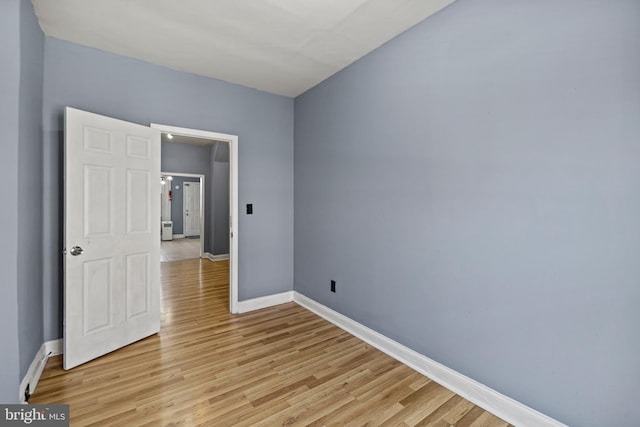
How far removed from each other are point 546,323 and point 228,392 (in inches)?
82.2

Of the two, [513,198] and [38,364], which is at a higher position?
[513,198]

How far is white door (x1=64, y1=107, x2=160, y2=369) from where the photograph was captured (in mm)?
2238

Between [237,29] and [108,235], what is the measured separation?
84.0 inches

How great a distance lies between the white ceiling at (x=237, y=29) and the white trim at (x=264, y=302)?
9.05 feet

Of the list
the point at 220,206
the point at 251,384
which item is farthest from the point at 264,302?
the point at 220,206

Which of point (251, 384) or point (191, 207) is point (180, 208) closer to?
point (191, 207)

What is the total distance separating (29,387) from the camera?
190cm

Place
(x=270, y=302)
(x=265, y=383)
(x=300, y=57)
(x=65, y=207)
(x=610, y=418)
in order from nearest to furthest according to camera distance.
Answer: (x=610, y=418) < (x=265, y=383) < (x=65, y=207) < (x=300, y=57) < (x=270, y=302)

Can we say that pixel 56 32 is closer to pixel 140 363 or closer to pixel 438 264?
pixel 140 363

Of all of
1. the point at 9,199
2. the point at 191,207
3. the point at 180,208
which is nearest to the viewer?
the point at 9,199

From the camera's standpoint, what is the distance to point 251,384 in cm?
203

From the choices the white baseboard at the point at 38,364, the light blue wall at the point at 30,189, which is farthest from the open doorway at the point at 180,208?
the light blue wall at the point at 30,189

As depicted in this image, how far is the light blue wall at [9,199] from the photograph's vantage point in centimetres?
151

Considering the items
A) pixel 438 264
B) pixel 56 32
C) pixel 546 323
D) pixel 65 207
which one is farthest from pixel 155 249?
pixel 546 323
